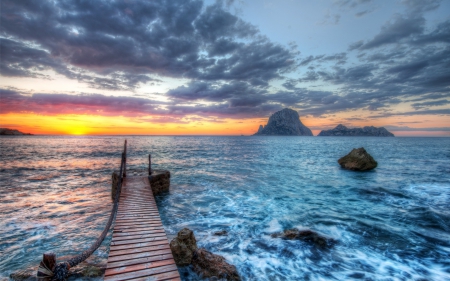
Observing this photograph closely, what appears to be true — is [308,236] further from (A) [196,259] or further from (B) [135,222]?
(B) [135,222]

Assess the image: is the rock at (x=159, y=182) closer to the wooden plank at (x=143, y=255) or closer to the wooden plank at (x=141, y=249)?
the wooden plank at (x=141, y=249)

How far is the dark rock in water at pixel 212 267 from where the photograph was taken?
6.94 metres

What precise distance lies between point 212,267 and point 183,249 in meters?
1.26

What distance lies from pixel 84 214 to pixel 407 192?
2696cm

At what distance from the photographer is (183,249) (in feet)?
24.9

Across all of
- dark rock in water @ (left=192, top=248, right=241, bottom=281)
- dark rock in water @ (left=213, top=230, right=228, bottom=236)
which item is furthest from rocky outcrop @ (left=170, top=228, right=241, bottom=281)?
dark rock in water @ (left=213, top=230, right=228, bottom=236)

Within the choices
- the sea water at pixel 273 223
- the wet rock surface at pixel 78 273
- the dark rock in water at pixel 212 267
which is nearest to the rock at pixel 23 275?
the wet rock surface at pixel 78 273

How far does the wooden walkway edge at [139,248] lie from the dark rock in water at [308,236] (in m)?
5.86

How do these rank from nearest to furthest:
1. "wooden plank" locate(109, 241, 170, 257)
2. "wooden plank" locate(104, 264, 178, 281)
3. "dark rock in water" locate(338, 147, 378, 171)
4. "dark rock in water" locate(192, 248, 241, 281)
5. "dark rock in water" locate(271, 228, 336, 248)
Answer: "wooden plank" locate(104, 264, 178, 281), "wooden plank" locate(109, 241, 170, 257), "dark rock in water" locate(192, 248, 241, 281), "dark rock in water" locate(271, 228, 336, 248), "dark rock in water" locate(338, 147, 378, 171)

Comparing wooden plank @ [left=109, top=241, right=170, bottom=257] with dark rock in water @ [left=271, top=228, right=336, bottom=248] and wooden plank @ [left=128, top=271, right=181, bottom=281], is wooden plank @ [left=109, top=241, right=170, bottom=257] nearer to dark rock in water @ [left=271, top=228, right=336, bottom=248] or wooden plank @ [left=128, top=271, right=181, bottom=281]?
wooden plank @ [left=128, top=271, right=181, bottom=281]

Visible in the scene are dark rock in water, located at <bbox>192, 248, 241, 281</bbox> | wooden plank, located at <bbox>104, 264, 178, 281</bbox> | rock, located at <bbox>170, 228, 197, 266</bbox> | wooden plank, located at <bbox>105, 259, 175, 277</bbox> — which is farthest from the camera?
rock, located at <bbox>170, 228, 197, 266</bbox>

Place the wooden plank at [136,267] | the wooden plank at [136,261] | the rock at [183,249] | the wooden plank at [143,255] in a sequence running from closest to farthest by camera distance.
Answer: the wooden plank at [136,267]
the wooden plank at [136,261]
the wooden plank at [143,255]
the rock at [183,249]

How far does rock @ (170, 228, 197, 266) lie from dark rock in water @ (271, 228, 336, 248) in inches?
185

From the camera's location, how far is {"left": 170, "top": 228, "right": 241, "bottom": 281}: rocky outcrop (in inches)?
280
